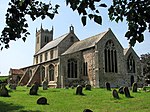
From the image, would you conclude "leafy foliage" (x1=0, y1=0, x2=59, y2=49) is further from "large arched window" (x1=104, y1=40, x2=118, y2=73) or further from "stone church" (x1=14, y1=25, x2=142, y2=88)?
"large arched window" (x1=104, y1=40, x2=118, y2=73)

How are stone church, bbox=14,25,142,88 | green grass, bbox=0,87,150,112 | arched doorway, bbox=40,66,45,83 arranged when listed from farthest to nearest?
arched doorway, bbox=40,66,45,83
stone church, bbox=14,25,142,88
green grass, bbox=0,87,150,112

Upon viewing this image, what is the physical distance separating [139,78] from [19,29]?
3668 cm

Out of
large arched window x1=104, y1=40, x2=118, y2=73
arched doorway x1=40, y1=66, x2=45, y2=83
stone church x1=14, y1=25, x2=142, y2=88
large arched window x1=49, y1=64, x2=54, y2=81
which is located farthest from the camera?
arched doorway x1=40, y1=66, x2=45, y2=83

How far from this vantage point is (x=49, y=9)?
16.9 feet

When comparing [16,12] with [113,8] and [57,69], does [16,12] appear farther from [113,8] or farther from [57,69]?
[57,69]

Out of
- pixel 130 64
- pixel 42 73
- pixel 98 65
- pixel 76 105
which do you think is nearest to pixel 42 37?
pixel 42 73

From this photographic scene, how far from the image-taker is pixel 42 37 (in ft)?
195

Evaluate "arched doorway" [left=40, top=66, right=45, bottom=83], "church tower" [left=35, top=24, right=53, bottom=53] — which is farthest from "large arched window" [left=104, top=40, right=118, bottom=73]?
"church tower" [left=35, top=24, right=53, bottom=53]

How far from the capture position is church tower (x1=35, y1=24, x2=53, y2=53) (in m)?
59.4

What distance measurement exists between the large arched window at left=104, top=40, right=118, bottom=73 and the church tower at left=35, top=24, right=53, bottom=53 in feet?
88.7

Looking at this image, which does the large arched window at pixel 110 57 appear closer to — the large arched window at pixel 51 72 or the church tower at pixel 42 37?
the large arched window at pixel 51 72

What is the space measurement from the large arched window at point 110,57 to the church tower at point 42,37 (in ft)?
88.7

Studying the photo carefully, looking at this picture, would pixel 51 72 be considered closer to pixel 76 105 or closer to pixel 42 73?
pixel 42 73

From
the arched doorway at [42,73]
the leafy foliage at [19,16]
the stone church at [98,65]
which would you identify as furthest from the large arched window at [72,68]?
the leafy foliage at [19,16]
